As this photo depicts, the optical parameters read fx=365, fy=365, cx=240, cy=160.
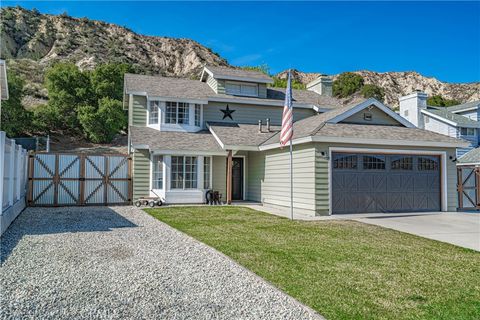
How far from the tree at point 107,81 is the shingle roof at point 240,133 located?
22433 millimetres

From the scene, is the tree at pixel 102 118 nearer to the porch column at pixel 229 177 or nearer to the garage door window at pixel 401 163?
the porch column at pixel 229 177

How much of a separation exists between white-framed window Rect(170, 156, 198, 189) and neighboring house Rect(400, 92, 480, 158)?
2130 cm

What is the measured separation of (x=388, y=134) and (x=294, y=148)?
345 centimetres

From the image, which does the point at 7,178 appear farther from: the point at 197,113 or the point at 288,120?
the point at 197,113

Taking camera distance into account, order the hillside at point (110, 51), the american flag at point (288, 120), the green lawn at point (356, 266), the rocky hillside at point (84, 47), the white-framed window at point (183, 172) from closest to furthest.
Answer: the green lawn at point (356, 266) < the american flag at point (288, 120) < the white-framed window at point (183, 172) < the rocky hillside at point (84, 47) < the hillside at point (110, 51)

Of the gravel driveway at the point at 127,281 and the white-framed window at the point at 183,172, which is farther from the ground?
the white-framed window at the point at 183,172

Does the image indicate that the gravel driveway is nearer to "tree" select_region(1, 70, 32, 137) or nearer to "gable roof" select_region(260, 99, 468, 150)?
"gable roof" select_region(260, 99, 468, 150)

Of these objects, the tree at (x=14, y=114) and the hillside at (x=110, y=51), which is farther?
the hillside at (x=110, y=51)

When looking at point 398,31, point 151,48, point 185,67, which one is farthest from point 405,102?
point 151,48

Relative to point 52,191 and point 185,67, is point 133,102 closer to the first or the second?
point 52,191

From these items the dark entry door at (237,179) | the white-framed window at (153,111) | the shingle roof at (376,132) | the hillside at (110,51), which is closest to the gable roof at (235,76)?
the white-framed window at (153,111)

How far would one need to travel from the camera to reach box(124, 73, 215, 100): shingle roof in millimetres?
17453

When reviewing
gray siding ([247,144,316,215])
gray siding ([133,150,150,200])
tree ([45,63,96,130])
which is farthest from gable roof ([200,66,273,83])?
tree ([45,63,96,130])

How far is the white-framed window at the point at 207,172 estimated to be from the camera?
16.0 meters
